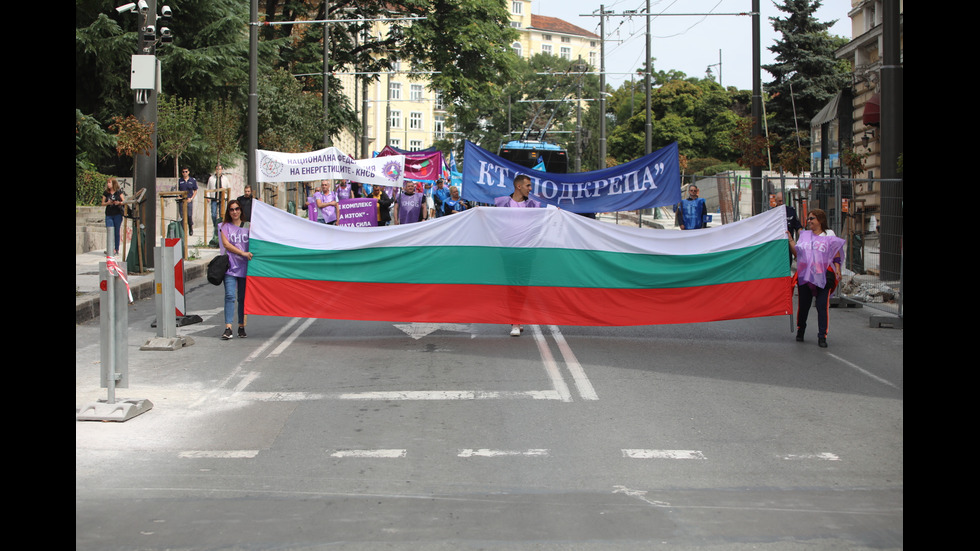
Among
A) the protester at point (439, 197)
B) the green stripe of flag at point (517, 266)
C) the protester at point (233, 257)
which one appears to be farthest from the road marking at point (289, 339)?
the protester at point (439, 197)

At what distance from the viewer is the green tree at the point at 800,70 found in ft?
143

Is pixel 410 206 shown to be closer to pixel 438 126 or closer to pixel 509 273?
pixel 509 273

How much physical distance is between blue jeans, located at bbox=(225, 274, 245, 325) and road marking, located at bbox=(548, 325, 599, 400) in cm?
367

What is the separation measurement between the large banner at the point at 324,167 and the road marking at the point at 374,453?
13.1 metres

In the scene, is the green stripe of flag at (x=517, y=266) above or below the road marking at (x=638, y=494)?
above

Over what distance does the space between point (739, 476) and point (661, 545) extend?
145 centimetres

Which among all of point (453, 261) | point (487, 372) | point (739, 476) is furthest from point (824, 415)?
point (453, 261)

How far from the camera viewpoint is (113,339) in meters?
7.98

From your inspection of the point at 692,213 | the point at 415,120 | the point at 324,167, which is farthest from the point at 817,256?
the point at 415,120

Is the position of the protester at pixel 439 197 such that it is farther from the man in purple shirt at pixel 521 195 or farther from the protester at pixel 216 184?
the man in purple shirt at pixel 521 195

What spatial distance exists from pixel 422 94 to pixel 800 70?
310 feet

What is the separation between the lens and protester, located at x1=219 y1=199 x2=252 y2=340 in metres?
11.8

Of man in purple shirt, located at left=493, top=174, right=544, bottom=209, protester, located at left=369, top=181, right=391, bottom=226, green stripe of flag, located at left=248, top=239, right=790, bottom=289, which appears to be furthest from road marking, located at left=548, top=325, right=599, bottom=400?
protester, located at left=369, top=181, right=391, bottom=226
